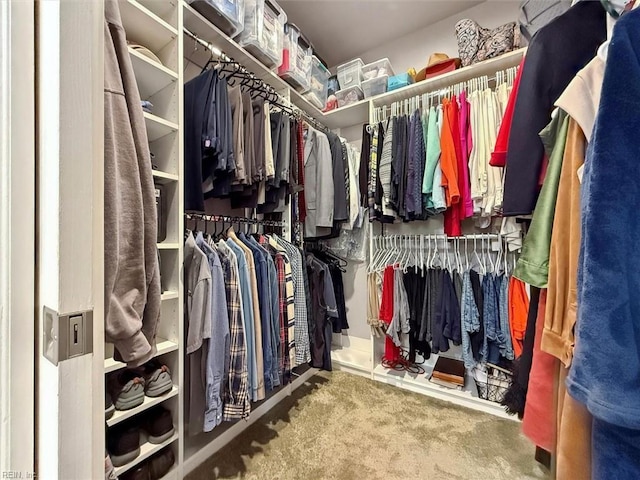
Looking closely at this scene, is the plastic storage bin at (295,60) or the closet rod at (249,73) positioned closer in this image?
the closet rod at (249,73)

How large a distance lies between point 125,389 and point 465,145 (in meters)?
2.20

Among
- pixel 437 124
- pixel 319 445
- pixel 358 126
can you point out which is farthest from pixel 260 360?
pixel 358 126

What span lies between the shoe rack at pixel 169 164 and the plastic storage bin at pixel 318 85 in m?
1.10

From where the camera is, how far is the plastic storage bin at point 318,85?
7.10 feet

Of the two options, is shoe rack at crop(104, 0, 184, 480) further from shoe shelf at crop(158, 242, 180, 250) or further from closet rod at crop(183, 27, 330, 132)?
closet rod at crop(183, 27, 330, 132)

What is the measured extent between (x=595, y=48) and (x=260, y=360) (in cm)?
170

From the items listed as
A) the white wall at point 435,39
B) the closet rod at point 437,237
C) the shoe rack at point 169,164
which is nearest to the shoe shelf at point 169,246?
the shoe rack at point 169,164

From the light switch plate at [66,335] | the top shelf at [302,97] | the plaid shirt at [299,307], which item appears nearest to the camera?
the light switch plate at [66,335]

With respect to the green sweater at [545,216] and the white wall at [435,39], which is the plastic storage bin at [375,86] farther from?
the green sweater at [545,216]

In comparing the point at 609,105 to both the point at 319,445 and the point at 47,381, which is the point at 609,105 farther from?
the point at 319,445

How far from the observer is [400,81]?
201cm

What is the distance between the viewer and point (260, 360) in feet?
4.40

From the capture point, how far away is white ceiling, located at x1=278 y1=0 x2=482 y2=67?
2020 mm

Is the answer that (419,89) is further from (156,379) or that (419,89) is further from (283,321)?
(156,379)
